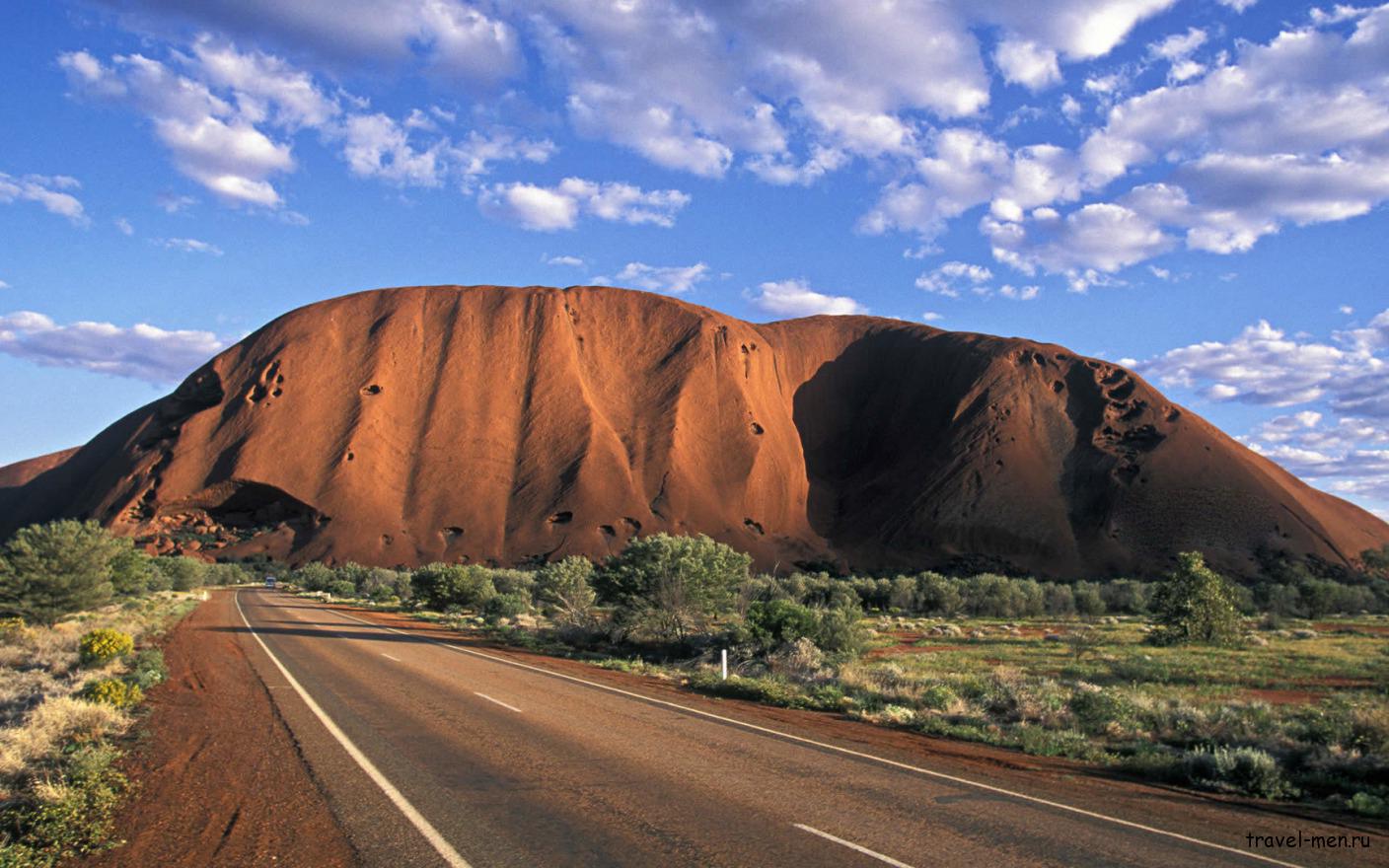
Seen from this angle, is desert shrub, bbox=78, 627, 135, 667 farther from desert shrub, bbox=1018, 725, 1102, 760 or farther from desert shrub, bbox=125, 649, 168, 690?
desert shrub, bbox=1018, 725, 1102, 760

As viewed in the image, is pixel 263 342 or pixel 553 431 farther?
pixel 263 342

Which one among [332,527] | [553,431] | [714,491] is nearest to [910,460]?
[714,491]

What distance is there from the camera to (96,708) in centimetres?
945

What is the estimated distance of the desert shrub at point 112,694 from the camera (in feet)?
33.4

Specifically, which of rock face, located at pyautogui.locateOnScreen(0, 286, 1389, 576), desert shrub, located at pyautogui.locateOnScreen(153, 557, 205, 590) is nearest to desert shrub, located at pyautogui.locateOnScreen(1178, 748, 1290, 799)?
desert shrub, located at pyautogui.locateOnScreen(153, 557, 205, 590)

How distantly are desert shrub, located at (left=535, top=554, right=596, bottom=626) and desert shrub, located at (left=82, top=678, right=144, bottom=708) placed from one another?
47.4ft

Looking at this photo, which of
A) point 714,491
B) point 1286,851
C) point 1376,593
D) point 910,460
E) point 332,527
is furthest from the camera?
point 910,460

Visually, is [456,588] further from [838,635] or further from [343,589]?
[838,635]

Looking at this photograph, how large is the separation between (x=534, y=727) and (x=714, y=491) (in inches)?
2813

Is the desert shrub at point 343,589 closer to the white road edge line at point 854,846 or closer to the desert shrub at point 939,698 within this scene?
the desert shrub at point 939,698

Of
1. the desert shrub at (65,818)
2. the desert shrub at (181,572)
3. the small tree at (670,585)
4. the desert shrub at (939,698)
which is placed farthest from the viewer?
the desert shrub at (181,572)

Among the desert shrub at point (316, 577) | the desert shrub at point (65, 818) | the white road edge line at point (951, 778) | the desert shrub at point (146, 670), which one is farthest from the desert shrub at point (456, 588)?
the desert shrub at point (65, 818)

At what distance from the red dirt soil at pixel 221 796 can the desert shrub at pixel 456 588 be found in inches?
1137

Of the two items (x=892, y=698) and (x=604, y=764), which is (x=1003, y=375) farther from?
(x=604, y=764)
